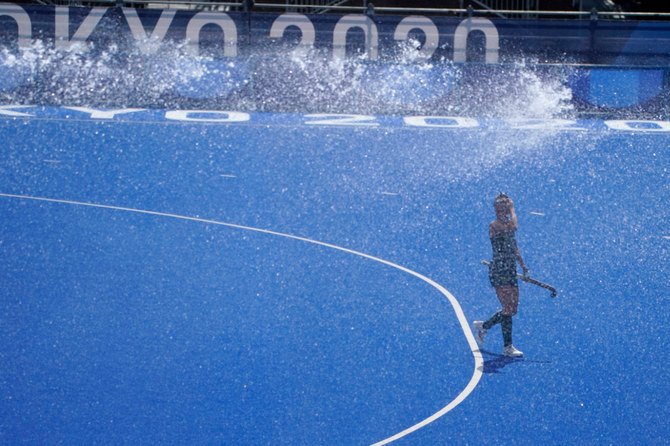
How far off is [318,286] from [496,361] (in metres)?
2.35

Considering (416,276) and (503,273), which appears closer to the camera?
(503,273)

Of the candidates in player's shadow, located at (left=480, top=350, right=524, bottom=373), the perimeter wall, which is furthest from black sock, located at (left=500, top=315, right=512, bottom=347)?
the perimeter wall

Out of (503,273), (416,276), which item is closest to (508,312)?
(503,273)

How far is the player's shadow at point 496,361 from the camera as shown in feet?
37.9

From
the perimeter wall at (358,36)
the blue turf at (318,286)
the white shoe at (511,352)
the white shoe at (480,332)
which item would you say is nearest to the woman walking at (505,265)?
the white shoe at (511,352)

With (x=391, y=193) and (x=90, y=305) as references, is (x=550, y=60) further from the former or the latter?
(x=90, y=305)

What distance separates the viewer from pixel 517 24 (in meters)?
19.0

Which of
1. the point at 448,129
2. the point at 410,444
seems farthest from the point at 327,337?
the point at 448,129

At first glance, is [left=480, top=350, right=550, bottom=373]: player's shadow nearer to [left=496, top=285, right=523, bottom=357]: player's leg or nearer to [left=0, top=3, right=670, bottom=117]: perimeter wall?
[left=496, top=285, right=523, bottom=357]: player's leg

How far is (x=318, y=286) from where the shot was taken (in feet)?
43.7

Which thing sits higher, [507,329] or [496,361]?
[507,329]

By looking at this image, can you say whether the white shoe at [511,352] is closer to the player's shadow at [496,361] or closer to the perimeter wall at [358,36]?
the player's shadow at [496,361]

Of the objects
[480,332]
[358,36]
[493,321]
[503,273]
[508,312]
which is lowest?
[480,332]

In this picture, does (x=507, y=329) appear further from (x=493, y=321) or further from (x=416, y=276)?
(x=416, y=276)
